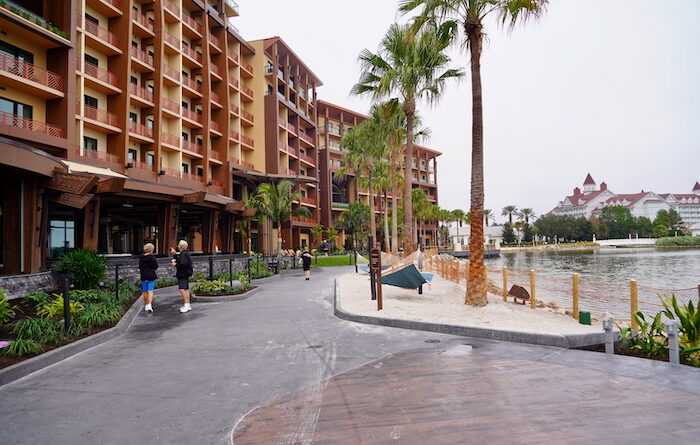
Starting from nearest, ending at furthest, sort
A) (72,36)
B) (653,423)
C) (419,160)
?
1. (653,423)
2. (72,36)
3. (419,160)

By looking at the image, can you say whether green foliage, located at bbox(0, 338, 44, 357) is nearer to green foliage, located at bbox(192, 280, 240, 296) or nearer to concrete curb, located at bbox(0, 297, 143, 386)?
concrete curb, located at bbox(0, 297, 143, 386)

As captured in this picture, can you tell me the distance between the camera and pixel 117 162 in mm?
26312

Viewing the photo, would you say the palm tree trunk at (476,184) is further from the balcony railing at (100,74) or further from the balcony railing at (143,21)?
the balcony railing at (143,21)

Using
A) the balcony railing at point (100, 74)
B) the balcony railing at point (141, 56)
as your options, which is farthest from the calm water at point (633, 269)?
the balcony railing at point (141, 56)

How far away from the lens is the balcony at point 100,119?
24447mm

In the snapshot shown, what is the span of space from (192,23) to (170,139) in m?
11.2

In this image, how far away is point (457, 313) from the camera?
31.3 ft

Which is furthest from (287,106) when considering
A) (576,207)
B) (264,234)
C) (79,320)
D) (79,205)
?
(576,207)

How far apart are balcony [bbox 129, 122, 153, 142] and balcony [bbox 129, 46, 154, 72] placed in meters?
4.16

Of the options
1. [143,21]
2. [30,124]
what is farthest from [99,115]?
[143,21]

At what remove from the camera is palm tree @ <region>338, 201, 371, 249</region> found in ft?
190

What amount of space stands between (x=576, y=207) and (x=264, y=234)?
6131 inches

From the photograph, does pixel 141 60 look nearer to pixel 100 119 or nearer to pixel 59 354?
pixel 100 119

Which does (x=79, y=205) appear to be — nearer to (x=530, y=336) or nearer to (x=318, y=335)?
(x=318, y=335)
